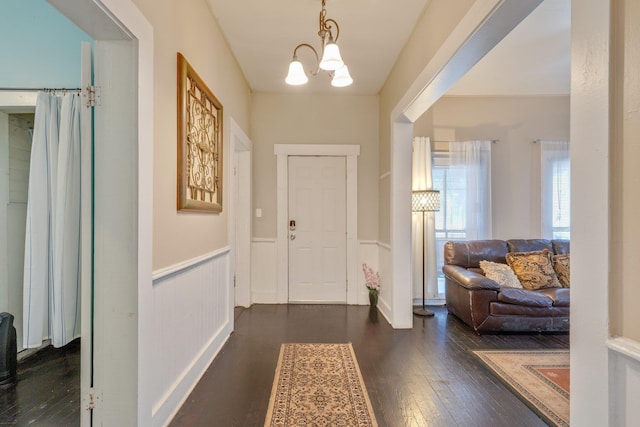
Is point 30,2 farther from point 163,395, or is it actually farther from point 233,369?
point 233,369

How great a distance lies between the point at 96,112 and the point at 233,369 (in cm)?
197

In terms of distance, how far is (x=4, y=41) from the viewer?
8.37 feet

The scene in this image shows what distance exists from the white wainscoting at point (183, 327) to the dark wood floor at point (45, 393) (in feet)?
1.78

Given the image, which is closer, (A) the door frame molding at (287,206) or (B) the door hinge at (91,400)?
(B) the door hinge at (91,400)

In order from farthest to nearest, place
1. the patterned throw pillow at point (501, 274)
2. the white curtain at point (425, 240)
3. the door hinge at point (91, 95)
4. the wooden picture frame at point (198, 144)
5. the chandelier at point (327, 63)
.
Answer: the white curtain at point (425, 240) → the patterned throw pillow at point (501, 274) → the chandelier at point (327, 63) → the wooden picture frame at point (198, 144) → the door hinge at point (91, 95)

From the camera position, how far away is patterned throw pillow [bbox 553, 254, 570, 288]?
3.62 m

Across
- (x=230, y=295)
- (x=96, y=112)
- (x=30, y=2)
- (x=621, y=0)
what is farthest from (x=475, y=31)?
(x=30, y=2)

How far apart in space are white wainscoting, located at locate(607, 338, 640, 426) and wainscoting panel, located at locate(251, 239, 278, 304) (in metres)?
3.71

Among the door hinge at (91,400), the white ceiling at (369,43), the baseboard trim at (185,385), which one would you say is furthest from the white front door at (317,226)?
the door hinge at (91,400)

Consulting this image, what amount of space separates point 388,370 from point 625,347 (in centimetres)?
182

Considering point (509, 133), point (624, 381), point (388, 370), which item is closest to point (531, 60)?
point (509, 133)

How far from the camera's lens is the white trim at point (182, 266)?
66.6 inches

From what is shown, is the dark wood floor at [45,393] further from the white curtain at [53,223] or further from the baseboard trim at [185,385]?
the baseboard trim at [185,385]

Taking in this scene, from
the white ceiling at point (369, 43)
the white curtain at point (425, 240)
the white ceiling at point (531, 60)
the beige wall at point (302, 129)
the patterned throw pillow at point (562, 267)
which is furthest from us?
the beige wall at point (302, 129)
